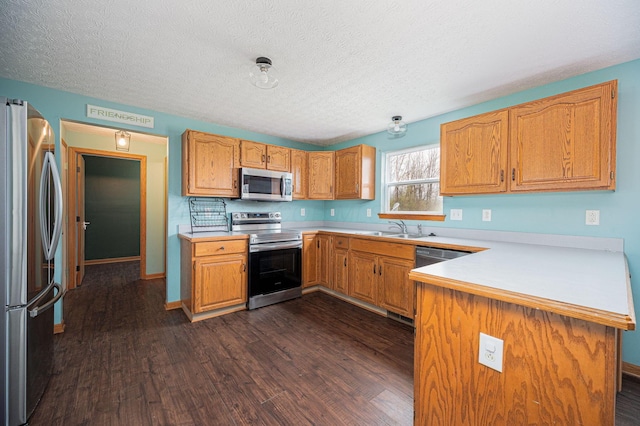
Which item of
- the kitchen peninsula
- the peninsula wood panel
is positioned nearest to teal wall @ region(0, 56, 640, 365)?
the kitchen peninsula

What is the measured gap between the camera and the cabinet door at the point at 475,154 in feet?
7.36

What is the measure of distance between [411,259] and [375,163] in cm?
165

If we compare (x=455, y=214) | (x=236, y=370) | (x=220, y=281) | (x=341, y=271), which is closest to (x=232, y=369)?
(x=236, y=370)

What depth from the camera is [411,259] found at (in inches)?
104

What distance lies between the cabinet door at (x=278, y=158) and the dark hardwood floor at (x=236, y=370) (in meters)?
1.89

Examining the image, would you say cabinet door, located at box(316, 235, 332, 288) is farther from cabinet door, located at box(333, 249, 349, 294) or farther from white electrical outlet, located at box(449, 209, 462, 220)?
white electrical outlet, located at box(449, 209, 462, 220)

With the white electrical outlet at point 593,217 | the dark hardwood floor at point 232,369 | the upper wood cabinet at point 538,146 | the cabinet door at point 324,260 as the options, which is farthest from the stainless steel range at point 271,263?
the white electrical outlet at point 593,217

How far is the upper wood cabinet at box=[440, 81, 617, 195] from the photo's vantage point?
179 centimetres

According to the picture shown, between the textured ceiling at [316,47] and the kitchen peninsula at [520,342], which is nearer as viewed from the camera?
the kitchen peninsula at [520,342]

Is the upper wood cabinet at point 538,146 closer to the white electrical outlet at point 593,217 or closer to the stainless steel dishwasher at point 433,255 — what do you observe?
the white electrical outlet at point 593,217

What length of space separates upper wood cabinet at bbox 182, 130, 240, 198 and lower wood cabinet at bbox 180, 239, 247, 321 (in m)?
0.66

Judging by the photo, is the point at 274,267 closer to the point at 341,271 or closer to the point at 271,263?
the point at 271,263

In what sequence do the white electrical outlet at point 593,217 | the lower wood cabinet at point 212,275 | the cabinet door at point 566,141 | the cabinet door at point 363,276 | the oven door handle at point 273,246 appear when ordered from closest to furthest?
the cabinet door at point 566,141, the white electrical outlet at point 593,217, the lower wood cabinet at point 212,275, the cabinet door at point 363,276, the oven door handle at point 273,246

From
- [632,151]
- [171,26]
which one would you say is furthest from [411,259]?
[171,26]
